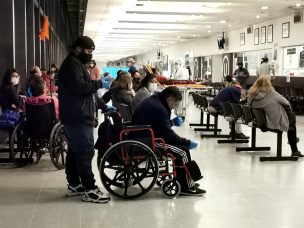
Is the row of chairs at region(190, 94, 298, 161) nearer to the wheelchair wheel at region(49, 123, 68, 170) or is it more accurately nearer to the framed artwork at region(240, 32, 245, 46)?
the wheelchair wheel at region(49, 123, 68, 170)

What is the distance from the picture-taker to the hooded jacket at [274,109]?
21.7ft

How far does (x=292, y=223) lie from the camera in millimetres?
3926

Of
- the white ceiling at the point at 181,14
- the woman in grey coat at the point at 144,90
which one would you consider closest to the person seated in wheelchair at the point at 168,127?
the woman in grey coat at the point at 144,90

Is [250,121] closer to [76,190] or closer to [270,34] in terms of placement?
→ [76,190]

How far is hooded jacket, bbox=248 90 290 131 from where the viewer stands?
6608mm

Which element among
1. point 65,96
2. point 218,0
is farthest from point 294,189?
point 218,0

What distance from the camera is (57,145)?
18.9ft

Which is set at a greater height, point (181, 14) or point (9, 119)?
point (181, 14)

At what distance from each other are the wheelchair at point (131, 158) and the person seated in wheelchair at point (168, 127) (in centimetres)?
7

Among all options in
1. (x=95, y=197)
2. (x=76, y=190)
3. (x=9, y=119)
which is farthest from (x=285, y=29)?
(x=95, y=197)

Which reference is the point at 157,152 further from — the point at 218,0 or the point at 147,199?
the point at 218,0

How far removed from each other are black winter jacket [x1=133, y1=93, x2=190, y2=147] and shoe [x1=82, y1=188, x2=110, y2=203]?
0.80 metres

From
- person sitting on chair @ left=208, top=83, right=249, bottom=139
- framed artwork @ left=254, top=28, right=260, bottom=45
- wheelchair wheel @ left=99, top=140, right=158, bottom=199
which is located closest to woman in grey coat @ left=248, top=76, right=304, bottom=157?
person sitting on chair @ left=208, top=83, right=249, bottom=139

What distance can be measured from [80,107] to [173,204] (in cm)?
122
